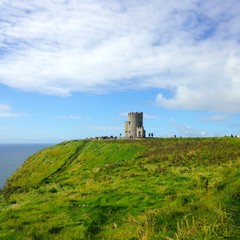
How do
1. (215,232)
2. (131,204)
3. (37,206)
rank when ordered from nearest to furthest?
(215,232) < (131,204) < (37,206)

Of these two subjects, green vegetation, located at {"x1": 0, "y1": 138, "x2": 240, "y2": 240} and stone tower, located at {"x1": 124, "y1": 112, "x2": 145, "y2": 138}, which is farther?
stone tower, located at {"x1": 124, "y1": 112, "x2": 145, "y2": 138}

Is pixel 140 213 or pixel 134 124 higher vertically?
pixel 134 124

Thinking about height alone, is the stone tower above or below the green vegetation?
above

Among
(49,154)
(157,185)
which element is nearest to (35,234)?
(157,185)

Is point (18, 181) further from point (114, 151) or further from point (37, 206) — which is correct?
point (37, 206)

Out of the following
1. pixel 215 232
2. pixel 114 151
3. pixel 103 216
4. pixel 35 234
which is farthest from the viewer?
pixel 114 151

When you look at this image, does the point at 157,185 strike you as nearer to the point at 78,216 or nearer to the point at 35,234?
the point at 78,216

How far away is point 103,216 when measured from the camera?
53.7 ft

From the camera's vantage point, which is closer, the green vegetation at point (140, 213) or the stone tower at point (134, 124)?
the green vegetation at point (140, 213)

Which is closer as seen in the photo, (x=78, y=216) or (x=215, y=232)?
(x=215, y=232)

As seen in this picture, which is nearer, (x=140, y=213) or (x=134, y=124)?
(x=140, y=213)

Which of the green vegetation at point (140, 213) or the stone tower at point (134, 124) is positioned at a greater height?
the stone tower at point (134, 124)

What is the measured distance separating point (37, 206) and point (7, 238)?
24.4ft

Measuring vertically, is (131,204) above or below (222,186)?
below
